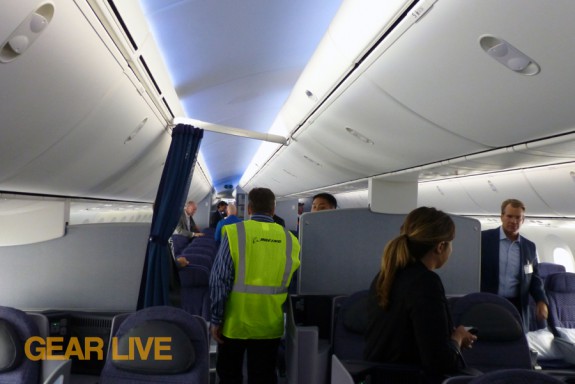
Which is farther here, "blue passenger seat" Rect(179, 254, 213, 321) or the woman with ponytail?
"blue passenger seat" Rect(179, 254, 213, 321)

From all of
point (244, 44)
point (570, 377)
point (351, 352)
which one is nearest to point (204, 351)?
point (351, 352)

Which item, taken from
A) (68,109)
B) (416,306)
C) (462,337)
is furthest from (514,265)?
(68,109)

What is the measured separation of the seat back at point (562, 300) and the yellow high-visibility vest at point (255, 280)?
3719 mm

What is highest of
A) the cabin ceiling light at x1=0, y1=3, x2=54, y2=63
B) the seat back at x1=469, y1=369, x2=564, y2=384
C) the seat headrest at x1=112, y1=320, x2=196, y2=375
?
the cabin ceiling light at x1=0, y1=3, x2=54, y2=63

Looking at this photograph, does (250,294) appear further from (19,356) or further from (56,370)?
(19,356)

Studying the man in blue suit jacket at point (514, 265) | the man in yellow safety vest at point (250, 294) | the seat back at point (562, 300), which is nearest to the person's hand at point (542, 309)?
the man in blue suit jacket at point (514, 265)

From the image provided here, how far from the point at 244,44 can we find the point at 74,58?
1.76 meters

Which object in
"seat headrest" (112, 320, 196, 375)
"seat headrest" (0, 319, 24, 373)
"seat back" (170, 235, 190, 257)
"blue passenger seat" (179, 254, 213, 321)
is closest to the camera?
"seat headrest" (112, 320, 196, 375)

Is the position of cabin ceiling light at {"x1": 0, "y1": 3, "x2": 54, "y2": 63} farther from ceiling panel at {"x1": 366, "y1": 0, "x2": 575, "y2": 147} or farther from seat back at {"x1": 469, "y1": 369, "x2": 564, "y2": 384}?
seat back at {"x1": 469, "y1": 369, "x2": 564, "y2": 384}

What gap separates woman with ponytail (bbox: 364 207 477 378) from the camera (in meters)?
1.68

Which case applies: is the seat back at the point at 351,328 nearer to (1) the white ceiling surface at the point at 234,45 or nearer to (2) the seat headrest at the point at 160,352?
(2) the seat headrest at the point at 160,352

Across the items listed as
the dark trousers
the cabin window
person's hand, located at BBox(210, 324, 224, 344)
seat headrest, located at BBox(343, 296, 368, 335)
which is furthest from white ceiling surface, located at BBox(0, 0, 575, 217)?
the cabin window

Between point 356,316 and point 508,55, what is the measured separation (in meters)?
2.23

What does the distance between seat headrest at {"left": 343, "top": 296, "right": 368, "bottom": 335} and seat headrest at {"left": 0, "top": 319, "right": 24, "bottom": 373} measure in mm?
2248
